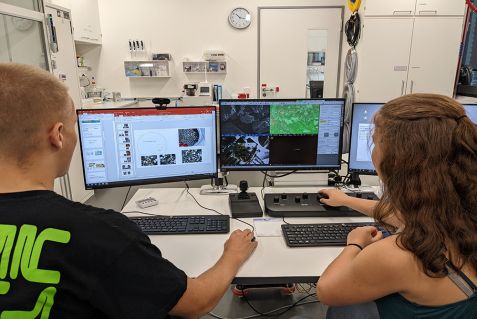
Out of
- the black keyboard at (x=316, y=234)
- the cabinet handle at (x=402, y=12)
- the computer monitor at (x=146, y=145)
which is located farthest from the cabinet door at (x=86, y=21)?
the black keyboard at (x=316, y=234)

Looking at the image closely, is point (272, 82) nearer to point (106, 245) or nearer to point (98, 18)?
point (98, 18)

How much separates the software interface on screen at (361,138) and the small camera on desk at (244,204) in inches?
21.4

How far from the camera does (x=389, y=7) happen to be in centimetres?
404

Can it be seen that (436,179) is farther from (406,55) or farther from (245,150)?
(406,55)

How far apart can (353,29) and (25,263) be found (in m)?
4.55

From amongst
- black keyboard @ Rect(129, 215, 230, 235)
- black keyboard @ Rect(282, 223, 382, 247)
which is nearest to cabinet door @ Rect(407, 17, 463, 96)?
black keyboard @ Rect(282, 223, 382, 247)

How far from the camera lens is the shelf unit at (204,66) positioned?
506 centimetres

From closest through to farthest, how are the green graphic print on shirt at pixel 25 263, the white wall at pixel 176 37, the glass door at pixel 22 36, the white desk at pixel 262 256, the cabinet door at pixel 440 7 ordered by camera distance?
the green graphic print on shirt at pixel 25 263 → the white desk at pixel 262 256 → the glass door at pixel 22 36 → the cabinet door at pixel 440 7 → the white wall at pixel 176 37

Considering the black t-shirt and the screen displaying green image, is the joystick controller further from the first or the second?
the black t-shirt

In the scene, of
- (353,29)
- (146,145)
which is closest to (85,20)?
(353,29)

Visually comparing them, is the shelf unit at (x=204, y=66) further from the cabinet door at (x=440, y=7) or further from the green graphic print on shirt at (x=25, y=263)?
the green graphic print on shirt at (x=25, y=263)

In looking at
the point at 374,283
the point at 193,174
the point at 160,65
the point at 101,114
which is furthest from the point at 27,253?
the point at 160,65

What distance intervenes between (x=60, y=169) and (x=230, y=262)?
1.92 feet

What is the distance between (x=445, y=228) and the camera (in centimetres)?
84
